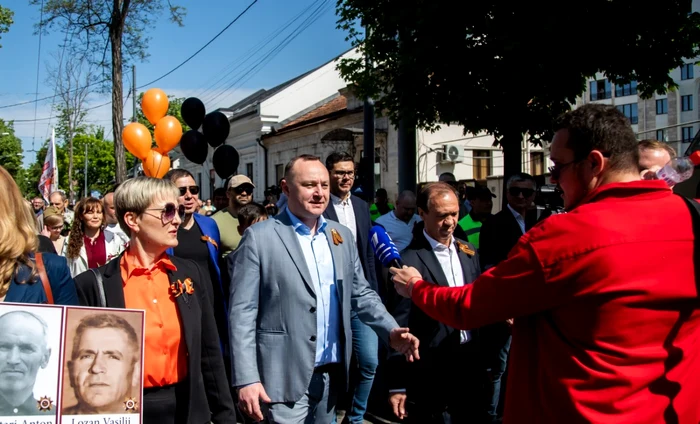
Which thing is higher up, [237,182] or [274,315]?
[237,182]

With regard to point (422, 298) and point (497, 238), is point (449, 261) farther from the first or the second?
point (422, 298)

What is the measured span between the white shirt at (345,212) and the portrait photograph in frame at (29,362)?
138 inches

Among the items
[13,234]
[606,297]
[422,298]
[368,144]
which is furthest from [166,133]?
[606,297]

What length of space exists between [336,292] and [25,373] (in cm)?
169

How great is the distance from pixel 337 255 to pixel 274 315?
1.67 ft

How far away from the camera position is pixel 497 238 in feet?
19.0

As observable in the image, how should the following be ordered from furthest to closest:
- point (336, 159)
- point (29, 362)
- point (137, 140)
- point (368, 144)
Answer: point (368, 144) < point (137, 140) < point (336, 159) < point (29, 362)

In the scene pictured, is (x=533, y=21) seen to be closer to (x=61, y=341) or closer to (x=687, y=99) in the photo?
(x=61, y=341)

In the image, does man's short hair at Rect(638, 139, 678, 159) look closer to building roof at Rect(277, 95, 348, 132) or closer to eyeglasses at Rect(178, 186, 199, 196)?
eyeglasses at Rect(178, 186, 199, 196)

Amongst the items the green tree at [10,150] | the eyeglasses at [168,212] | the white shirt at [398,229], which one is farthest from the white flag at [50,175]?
the green tree at [10,150]

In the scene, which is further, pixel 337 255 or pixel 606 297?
pixel 337 255

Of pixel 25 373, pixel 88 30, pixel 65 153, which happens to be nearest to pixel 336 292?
pixel 25 373

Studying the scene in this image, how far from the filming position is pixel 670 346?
215cm

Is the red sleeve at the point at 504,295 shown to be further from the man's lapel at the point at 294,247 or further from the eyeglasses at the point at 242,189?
the eyeglasses at the point at 242,189
